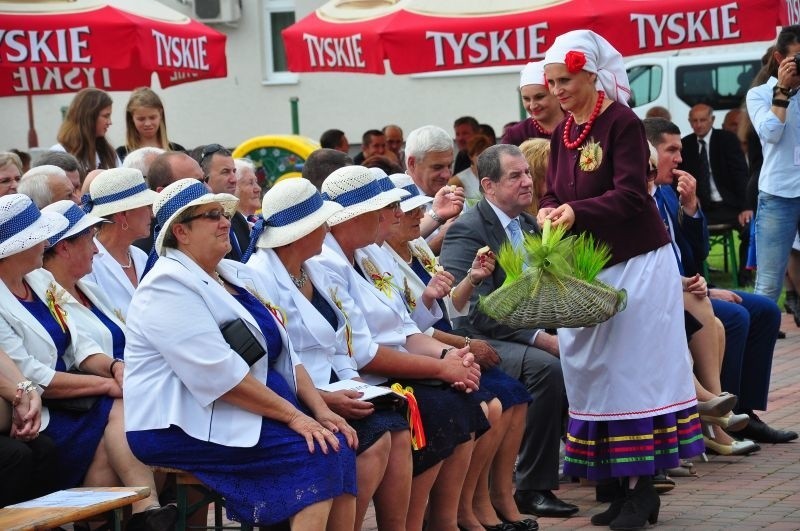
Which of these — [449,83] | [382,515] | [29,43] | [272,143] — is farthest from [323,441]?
[449,83]

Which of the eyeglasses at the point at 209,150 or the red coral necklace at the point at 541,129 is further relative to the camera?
the red coral necklace at the point at 541,129

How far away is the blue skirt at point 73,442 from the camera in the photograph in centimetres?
529

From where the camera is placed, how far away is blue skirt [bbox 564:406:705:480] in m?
6.09

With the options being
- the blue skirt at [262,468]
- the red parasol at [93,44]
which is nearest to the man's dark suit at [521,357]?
the blue skirt at [262,468]

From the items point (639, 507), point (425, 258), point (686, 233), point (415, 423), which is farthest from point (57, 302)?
point (686, 233)

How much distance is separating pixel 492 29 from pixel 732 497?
5418 millimetres

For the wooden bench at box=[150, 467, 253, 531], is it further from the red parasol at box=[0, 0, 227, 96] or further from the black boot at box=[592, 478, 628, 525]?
the red parasol at box=[0, 0, 227, 96]

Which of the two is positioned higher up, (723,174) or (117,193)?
(117,193)

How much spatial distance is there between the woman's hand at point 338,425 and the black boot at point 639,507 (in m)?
1.54

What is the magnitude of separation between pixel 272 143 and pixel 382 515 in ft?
35.9

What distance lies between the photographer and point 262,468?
4.92 m

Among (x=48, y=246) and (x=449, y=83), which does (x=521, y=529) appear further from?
(x=449, y=83)

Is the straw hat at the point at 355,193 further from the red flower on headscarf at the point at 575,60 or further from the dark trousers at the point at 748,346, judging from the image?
the dark trousers at the point at 748,346

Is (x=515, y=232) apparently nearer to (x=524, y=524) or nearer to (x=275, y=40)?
(x=524, y=524)
